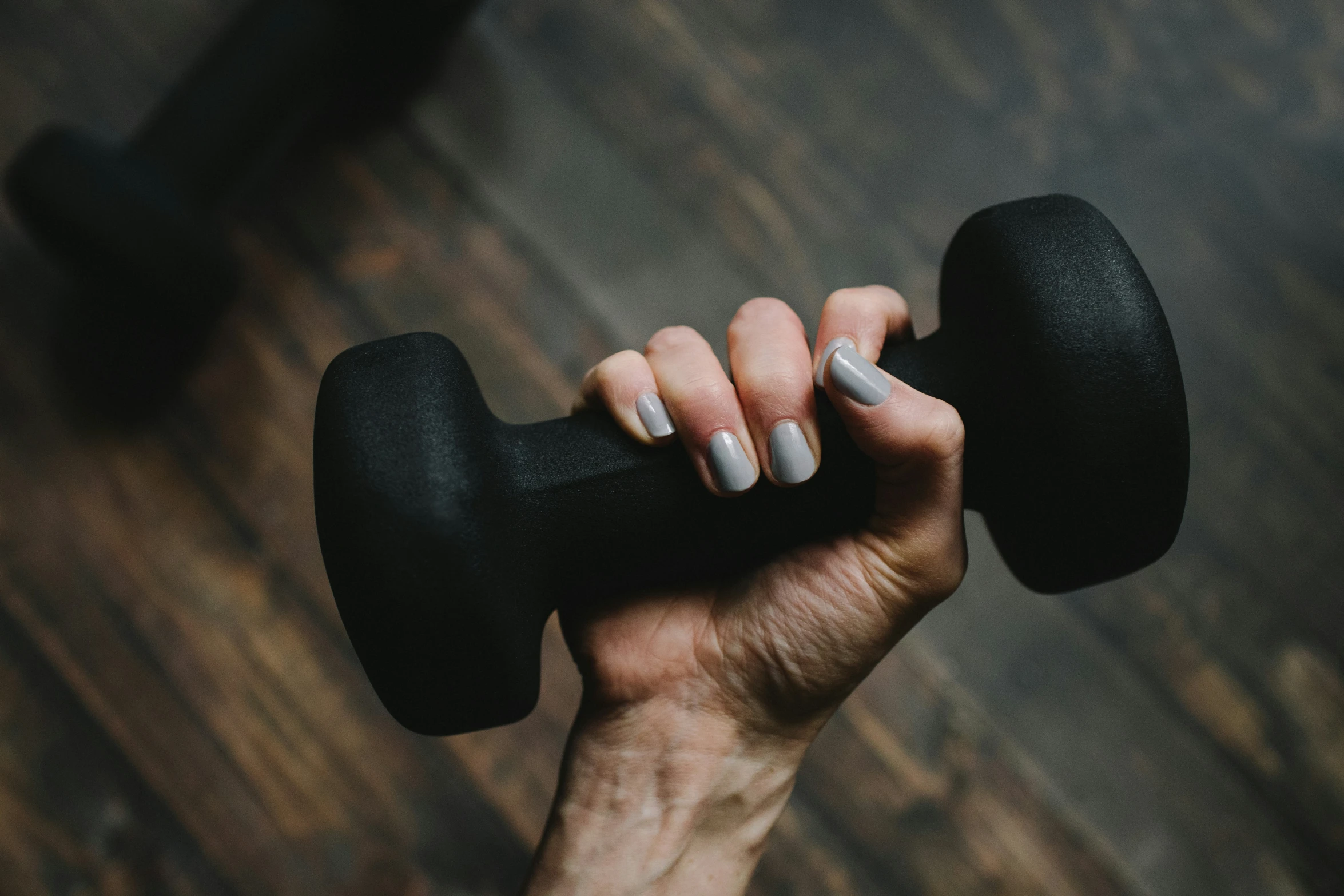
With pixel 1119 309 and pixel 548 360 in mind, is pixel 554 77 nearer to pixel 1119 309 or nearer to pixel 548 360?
pixel 548 360

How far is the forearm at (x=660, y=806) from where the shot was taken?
2.37ft

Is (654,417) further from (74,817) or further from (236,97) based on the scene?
(74,817)

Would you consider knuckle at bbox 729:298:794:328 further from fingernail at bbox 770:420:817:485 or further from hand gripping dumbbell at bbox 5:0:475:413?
hand gripping dumbbell at bbox 5:0:475:413

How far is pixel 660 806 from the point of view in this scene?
0.74 meters

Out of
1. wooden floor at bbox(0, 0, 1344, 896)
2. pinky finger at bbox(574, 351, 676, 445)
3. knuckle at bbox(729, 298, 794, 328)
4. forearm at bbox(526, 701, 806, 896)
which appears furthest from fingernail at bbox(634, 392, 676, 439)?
wooden floor at bbox(0, 0, 1344, 896)

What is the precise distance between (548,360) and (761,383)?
61 cm

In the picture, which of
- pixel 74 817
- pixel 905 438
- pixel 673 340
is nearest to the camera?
pixel 905 438

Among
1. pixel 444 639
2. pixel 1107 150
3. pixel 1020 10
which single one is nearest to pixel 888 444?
pixel 444 639

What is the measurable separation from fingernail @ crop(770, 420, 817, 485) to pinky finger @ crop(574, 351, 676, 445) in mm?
78

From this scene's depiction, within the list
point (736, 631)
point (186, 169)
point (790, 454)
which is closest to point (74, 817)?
point (186, 169)

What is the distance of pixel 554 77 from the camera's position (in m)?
1.26

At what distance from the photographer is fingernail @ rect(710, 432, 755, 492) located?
608mm

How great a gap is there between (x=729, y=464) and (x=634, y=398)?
0.09m

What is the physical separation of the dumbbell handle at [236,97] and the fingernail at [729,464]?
872 mm
